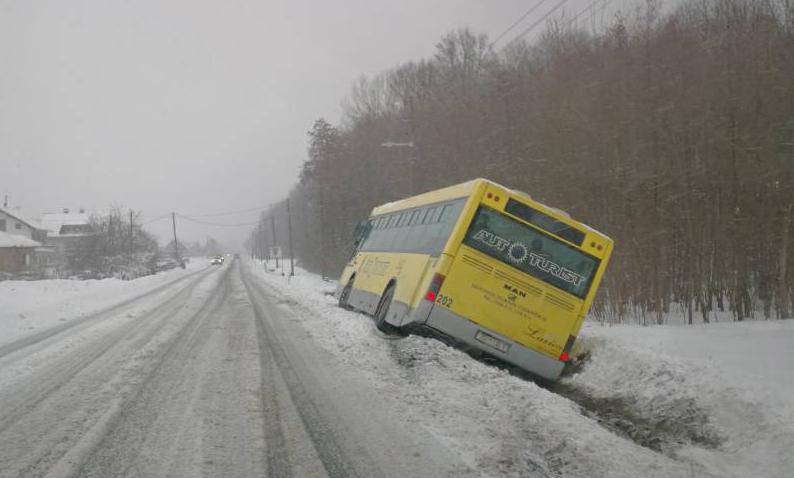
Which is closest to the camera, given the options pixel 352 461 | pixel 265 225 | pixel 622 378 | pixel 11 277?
pixel 352 461

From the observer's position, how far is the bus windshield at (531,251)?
1055cm

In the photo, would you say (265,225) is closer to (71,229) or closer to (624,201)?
(71,229)

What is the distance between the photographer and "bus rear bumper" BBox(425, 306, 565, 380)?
10.3 metres

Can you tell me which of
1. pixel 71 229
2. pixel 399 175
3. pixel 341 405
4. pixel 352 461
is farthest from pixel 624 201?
pixel 71 229

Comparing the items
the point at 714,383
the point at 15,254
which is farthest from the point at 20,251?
the point at 714,383

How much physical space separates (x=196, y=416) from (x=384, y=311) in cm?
716

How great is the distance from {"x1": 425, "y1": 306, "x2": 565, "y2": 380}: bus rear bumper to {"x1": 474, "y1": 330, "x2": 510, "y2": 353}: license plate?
0.02 meters

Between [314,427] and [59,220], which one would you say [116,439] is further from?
[59,220]

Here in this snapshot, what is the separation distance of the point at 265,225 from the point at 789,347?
145 m

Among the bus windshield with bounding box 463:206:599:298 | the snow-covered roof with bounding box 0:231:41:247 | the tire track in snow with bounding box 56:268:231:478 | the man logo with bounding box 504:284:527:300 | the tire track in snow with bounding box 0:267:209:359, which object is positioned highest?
the snow-covered roof with bounding box 0:231:41:247

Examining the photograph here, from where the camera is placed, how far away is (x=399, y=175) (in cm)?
3500

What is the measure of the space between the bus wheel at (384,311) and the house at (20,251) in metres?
52.1

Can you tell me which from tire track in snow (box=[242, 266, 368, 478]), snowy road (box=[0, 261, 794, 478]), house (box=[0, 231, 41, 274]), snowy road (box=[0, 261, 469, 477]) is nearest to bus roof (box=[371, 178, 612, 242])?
snowy road (box=[0, 261, 794, 478])

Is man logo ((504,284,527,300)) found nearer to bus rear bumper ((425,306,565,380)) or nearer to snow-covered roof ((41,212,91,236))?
bus rear bumper ((425,306,565,380))
